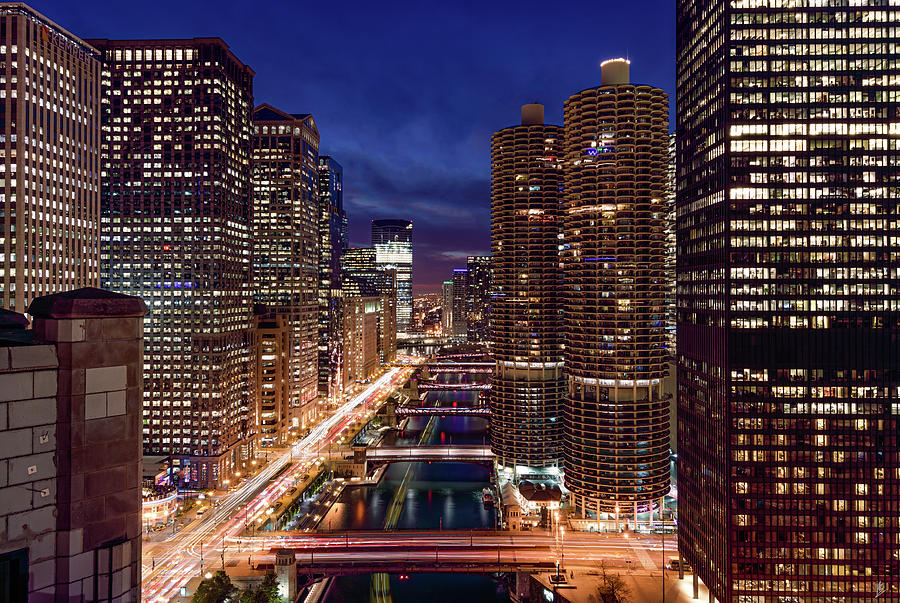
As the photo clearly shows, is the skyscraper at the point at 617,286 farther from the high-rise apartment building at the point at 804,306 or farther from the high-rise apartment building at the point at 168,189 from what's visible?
the high-rise apartment building at the point at 168,189

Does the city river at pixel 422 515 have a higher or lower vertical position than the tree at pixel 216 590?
lower

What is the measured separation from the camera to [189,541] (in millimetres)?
115375

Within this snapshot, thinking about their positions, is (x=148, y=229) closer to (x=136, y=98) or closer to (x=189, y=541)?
(x=136, y=98)

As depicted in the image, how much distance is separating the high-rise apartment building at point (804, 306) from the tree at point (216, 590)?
73.3 m

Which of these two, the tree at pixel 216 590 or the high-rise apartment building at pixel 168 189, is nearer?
the tree at pixel 216 590

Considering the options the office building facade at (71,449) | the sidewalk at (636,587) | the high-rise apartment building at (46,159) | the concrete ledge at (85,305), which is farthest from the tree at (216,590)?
the concrete ledge at (85,305)

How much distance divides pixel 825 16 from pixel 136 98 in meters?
149

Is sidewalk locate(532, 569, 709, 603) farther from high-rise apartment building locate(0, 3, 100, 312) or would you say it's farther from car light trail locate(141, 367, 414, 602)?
high-rise apartment building locate(0, 3, 100, 312)

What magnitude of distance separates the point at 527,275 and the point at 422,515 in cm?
6919

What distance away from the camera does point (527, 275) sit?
171 metres

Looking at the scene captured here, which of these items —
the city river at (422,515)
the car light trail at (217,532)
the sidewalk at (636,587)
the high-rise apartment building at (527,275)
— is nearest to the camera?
the sidewalk at (636,587)

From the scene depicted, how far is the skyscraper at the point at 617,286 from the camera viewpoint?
138m

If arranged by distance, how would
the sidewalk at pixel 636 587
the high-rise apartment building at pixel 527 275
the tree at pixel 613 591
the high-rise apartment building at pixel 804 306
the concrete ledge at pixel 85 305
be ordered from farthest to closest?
the high-rise apartment building at pixel 527 275 → the sidewalk at pixel 636 587 → the tree at pixel 613 591 → the high-rise apartment building at pixel 804 306 → the concrete ledge at pixel 85 305

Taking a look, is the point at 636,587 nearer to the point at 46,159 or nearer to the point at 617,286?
the point at 617,286
